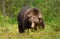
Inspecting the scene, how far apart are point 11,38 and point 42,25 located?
83.0 inches

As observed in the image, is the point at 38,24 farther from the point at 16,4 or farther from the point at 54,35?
the point at 16,4

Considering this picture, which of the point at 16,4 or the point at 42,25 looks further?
the point at 16,4

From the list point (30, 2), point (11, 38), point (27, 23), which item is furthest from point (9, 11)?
point (11, 38)

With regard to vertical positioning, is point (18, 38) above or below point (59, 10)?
below

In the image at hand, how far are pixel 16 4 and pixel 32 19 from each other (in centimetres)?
1501

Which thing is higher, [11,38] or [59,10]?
[59,10]

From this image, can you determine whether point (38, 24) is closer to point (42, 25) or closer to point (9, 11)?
point (42, 25)

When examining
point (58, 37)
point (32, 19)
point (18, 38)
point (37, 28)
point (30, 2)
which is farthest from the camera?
point (30, 2)

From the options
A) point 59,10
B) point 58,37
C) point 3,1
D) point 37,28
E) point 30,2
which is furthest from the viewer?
point 3,1

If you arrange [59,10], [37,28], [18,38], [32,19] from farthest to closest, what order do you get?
[32,19] → [37,28] → [18,38] → [59,10]

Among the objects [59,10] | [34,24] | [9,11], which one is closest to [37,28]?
[34,24]

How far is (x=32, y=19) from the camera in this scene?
10.8 metres

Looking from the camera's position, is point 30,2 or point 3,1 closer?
point 30,2

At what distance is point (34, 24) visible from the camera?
1047 centimetres
